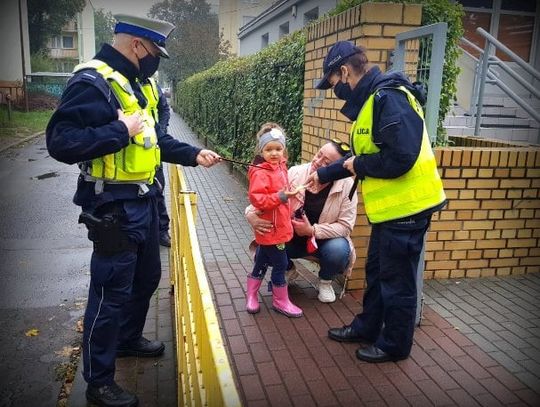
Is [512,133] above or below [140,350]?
above

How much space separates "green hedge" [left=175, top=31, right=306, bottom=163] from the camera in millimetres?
6199

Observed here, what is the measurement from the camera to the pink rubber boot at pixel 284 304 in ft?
12.3

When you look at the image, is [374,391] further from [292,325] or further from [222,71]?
[222,71]

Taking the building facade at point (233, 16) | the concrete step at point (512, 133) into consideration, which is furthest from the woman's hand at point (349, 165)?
the building facade at point (233, 16)

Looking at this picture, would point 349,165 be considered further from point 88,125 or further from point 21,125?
point 21,125

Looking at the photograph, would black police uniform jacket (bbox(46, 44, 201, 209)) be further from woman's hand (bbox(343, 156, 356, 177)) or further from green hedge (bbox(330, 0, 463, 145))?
green hedge (bbox(330, 0, 463, 145))

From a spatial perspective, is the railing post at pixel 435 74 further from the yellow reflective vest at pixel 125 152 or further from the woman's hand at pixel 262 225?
the yellow reflective vest at pixel 125 152

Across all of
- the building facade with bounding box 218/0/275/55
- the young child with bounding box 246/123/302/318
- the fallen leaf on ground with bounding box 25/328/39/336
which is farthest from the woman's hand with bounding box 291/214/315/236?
the building facade with bounding box 218/0/275/55

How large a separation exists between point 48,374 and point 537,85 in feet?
32.3

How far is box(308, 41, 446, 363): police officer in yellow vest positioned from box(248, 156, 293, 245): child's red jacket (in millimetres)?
507

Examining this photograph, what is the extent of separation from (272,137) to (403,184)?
1060mm

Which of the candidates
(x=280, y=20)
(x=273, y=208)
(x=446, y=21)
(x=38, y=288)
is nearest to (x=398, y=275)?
(x=273, y=208)

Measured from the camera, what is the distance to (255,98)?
28.5 feet

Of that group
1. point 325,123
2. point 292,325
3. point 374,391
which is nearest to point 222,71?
point 325,123
